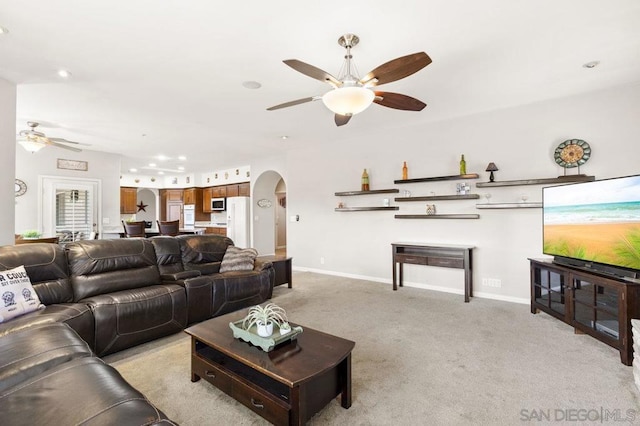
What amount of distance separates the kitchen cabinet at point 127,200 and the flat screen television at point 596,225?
1111cm

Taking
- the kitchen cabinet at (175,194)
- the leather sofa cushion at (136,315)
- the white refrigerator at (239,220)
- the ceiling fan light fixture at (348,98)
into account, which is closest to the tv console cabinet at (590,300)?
the ceiling fan light fixture at (348,98)

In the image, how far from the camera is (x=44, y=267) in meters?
2.62

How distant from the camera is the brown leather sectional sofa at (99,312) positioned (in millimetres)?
1113

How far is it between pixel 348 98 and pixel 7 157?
12.0ft

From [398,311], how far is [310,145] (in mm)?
3827

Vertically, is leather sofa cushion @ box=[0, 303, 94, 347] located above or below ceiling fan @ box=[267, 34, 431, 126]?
below

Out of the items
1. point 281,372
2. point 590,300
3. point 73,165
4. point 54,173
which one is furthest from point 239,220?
point 590,300

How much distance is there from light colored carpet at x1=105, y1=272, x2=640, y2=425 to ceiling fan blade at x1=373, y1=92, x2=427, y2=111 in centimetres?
221

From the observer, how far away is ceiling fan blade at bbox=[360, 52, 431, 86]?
6.75 feet

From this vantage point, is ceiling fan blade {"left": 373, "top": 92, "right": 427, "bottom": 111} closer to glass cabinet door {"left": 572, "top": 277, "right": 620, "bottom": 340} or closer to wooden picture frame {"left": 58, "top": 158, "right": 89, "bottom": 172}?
glass cabinet door {"left": 572, "top": 277, "right": 620, "bottom": 340}

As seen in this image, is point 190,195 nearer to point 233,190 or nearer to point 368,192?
point 233,190

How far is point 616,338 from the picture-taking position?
248 cm

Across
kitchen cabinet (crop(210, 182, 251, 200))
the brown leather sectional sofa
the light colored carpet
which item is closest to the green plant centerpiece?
the light colored carpet

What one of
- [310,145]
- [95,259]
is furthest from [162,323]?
[310,145]
